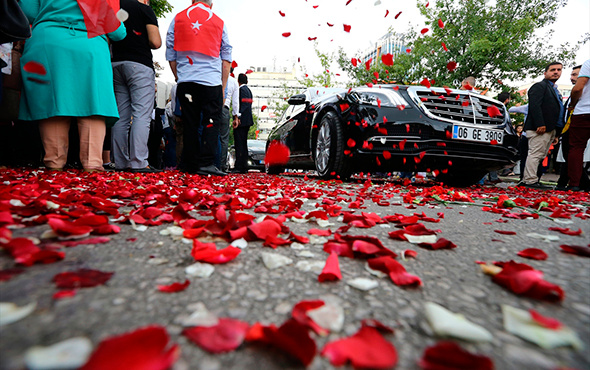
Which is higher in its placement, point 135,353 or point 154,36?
point 154,36

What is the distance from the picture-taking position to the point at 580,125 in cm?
441

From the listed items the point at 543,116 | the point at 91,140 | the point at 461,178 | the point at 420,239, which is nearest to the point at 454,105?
the point at 461,178

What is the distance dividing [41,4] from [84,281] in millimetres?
3756

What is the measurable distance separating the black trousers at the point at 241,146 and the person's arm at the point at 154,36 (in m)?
2.54

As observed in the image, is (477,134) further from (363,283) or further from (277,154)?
(277,154)

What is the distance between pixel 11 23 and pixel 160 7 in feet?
47.1

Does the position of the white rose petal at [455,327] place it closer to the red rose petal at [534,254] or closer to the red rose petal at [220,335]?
the red rose petal at [220,335]

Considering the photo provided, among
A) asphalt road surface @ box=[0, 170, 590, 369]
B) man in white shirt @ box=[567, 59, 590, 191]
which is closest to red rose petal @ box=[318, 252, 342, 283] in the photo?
asphalt road surface @ box=[0, 170, 590, 369]

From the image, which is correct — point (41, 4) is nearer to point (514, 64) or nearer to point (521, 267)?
point (521, 267)

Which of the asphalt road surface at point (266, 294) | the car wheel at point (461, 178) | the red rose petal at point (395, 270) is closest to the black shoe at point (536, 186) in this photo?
the car wheel at point (461, 178)

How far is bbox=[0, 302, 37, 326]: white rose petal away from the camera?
0.61 metres

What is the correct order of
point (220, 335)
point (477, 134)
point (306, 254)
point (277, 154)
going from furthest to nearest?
point (277, 154)
point (477, 134)
point (306, 254)
point (220, 335)

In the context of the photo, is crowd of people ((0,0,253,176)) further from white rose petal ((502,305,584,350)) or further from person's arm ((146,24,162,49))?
white rose petal ((502,305,584,350))

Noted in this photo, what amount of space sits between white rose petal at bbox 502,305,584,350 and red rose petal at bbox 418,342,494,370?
0.17 metres
